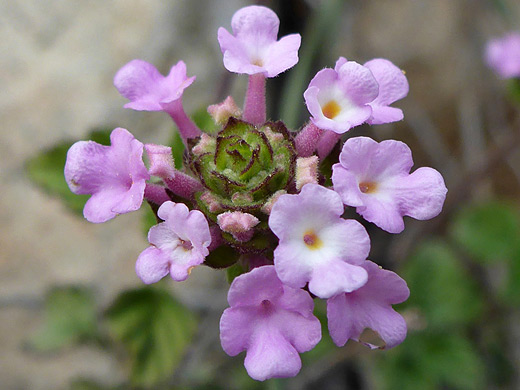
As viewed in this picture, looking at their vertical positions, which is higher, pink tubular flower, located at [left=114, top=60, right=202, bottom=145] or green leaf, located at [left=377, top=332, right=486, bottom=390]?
pink tubular flower, located at [left=114, top=60, right=202, bottom=145]

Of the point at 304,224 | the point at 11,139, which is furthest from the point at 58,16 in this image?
the point at 304,224

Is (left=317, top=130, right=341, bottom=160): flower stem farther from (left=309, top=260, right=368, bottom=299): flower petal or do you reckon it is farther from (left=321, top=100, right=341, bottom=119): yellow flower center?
(left=309, top=260, right=368, bottom=299): flower petal

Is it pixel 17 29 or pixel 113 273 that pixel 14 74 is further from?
pixel 113 273

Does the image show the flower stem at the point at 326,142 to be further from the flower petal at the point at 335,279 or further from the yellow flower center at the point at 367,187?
the flower petal at the point at 335,279

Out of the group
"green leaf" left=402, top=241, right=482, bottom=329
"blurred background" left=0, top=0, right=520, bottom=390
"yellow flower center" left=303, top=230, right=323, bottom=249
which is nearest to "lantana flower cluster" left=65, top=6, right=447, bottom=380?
"yellow flower center" left=303, top=230, right=323, bottom=249

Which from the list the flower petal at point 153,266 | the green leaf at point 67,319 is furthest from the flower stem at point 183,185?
the green leaf at point 67,319

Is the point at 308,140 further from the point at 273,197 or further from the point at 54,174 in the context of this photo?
the point at 54,174

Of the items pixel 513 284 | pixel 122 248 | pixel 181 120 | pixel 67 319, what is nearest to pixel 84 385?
pixel 67 319
